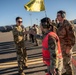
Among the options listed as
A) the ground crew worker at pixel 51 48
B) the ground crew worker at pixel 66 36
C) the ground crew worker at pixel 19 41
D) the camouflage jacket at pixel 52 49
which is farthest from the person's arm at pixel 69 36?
the camouflage jacket at pixel 52 49

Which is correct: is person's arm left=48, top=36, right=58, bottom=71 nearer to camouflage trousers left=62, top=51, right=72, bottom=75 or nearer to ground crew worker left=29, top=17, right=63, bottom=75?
ground crew worker left=29, top=17, right=63, bottom=75

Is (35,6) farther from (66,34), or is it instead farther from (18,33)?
(18,33)

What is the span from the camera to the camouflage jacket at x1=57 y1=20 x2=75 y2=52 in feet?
21.6

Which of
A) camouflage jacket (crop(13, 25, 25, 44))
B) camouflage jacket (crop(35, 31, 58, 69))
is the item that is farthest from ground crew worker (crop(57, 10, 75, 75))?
camouflage jacket (crop(35, 31, 58, 69))

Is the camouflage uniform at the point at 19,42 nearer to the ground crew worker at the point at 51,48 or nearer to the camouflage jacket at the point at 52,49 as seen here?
the ground crew worker at the point at 51,48

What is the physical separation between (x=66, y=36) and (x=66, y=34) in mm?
62

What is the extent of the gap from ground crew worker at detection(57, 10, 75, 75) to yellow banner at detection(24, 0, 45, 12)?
0.56 meters

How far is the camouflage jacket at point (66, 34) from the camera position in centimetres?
657

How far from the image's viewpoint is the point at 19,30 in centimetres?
810

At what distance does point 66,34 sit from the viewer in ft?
22.1

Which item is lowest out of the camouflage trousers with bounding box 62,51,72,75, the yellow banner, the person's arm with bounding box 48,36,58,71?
the camouflage trousers with bounding box 62,51,72,75

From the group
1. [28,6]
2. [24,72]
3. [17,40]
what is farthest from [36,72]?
[28,6]

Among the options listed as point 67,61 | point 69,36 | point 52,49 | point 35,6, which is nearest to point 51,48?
point 52,49

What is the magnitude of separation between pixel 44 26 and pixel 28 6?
2.44 metres
